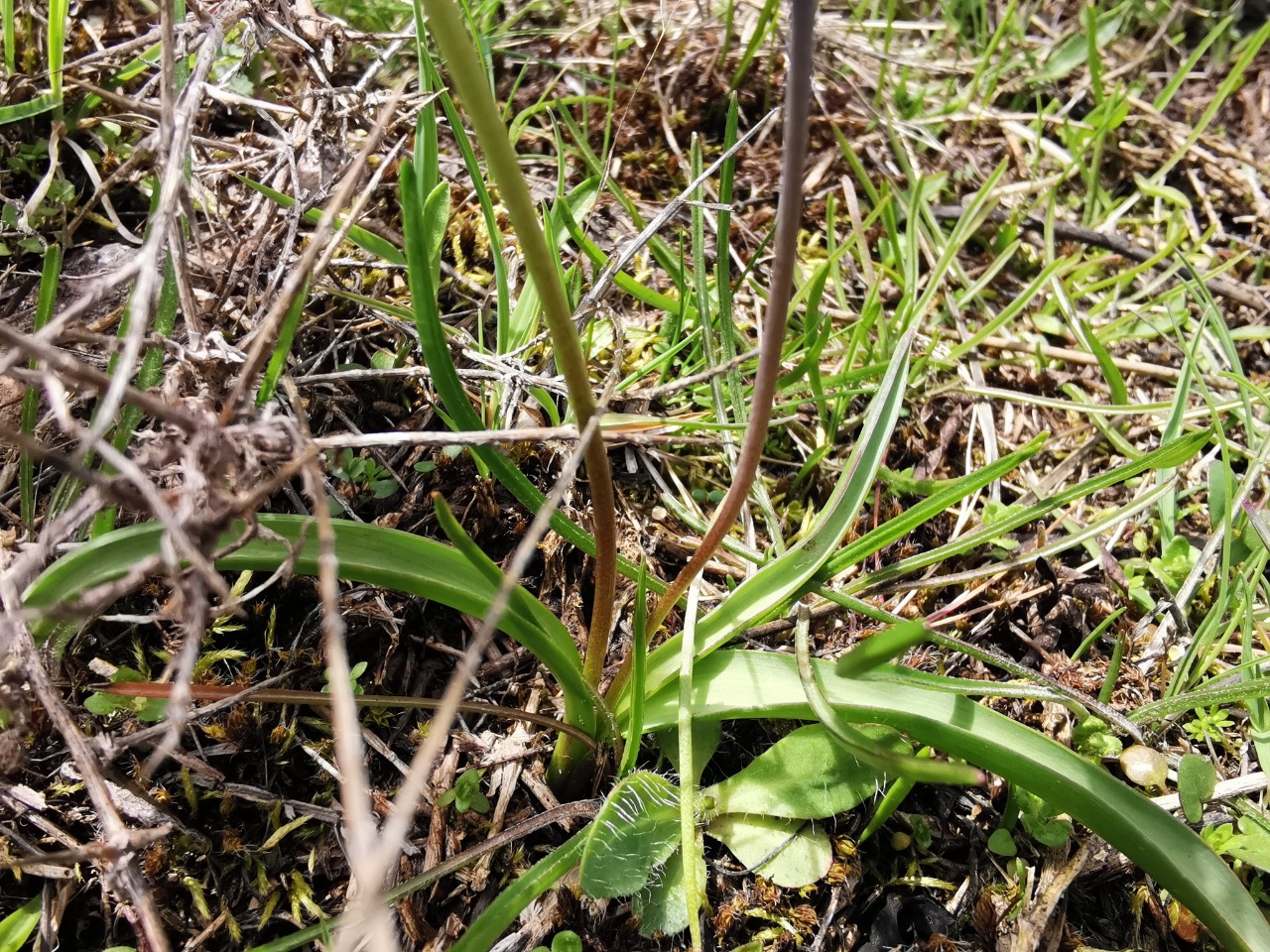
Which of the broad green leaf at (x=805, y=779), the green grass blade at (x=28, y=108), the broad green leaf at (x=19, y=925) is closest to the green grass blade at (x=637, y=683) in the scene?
the broad green leaf at (x=805, y=779)

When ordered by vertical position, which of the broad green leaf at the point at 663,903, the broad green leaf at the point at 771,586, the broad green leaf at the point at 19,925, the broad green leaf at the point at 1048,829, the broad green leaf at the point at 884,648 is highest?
the broad green leaf at the point at 884,648

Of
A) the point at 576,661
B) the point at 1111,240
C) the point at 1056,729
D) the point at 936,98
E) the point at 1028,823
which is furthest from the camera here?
the point at 936,98

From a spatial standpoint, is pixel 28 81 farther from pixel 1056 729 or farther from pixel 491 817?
pixel 1056 729

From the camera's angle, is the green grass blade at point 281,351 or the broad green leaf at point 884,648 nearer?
the broad green leaf at point 884,648

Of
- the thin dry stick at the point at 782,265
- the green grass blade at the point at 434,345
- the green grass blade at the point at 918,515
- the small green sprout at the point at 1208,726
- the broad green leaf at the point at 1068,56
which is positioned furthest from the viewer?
the broad green leaf at the point at 1068,56

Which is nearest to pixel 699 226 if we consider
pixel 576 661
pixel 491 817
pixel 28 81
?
pixel 576 661

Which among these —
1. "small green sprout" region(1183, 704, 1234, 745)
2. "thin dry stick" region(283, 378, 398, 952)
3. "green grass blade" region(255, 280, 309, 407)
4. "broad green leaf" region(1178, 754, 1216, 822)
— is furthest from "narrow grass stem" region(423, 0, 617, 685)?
"small green sprout" region(1183, 704, 1234, 745)

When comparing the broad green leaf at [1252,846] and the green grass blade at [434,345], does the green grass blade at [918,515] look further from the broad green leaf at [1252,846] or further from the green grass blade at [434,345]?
the broad green leaf at [1252,846]
